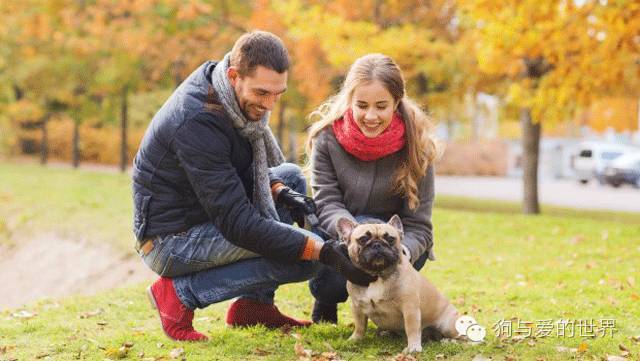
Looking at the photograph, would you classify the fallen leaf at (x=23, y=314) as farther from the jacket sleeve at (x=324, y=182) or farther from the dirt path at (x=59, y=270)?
the jacket sleeve at (x=324, y=182)

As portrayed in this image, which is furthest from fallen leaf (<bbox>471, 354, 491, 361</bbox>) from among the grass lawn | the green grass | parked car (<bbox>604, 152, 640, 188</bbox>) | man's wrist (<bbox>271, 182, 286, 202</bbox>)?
parked car (<bbox>604, 152, 640, 188</bbox>)

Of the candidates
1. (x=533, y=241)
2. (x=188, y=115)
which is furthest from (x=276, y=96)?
(x=533, y=241)

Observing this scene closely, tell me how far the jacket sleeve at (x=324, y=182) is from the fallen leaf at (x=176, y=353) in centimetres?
116

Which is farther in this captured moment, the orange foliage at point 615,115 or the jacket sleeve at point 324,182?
the orange foliage at point 615,115

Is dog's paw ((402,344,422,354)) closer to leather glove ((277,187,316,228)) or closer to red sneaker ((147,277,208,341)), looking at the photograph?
leather glove ((277,187,316,228))

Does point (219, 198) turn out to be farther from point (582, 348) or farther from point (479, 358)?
point (582, 348)

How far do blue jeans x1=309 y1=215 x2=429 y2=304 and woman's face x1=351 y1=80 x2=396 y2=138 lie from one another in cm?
63

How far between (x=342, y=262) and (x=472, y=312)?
1936mm

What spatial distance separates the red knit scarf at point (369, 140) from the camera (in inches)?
185

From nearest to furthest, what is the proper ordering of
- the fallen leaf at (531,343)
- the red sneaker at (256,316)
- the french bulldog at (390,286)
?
1. the french bulldog at (390,286)
2. the fallen leaf at (531,343)
3. the red sneaker at (256,316)

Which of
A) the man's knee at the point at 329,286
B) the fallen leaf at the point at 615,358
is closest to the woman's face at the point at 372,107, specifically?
the man's knee at the point at 329,286

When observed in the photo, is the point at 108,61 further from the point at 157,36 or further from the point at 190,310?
the point at 190,310

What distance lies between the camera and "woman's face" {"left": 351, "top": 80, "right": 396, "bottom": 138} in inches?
182

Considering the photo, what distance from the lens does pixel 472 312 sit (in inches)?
231
